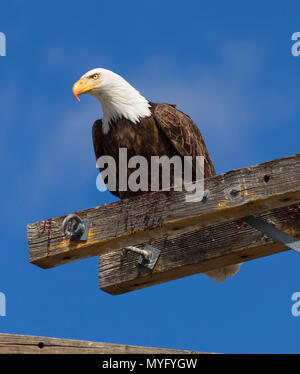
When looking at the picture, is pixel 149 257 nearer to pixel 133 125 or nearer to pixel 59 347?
pixel 59 347

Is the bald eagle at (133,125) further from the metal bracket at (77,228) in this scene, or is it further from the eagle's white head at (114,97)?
the metal bracket at (77,228)

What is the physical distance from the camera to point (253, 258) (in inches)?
206

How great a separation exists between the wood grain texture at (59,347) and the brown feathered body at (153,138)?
2.71 metres

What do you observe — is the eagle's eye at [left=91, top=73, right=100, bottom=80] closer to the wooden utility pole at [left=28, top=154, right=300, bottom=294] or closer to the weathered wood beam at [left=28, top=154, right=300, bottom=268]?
the wooden utility pole at [left=28, top=154, right=300, bottom=294]

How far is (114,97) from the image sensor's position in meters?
7.12

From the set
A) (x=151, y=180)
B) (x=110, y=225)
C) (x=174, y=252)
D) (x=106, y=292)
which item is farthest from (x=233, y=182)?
(x=151, y=180)

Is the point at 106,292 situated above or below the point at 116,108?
below

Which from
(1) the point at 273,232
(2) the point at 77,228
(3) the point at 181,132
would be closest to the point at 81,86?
(3) the point at 181,132

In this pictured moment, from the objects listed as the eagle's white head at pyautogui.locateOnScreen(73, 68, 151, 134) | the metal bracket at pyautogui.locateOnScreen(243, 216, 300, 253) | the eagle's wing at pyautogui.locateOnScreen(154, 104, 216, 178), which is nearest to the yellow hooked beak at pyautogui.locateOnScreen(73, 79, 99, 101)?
the eagle's white head at pyautogui.locateOnScreen(73, 68, 151, 134)

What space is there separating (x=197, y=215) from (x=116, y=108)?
2.93 metres
